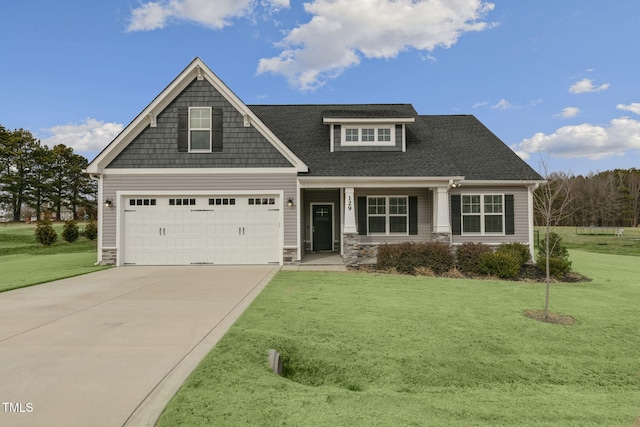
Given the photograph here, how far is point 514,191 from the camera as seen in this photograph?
1411cm

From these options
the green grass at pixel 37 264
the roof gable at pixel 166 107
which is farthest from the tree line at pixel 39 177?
the roof gable at pixel 166 107

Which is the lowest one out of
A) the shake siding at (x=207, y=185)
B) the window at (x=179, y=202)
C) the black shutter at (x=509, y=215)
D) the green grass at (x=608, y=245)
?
the green grass at (x=608, y=245)

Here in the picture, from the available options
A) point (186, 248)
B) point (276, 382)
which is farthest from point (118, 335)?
point (186, 248)

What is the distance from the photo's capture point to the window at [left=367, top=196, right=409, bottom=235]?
14.3m

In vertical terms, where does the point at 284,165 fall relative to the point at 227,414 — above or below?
above

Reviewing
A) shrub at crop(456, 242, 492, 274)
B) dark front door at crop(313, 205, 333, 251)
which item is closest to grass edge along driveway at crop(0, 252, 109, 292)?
dark front door at crop(313, 205, 333, 251)

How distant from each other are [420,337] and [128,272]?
9970mm

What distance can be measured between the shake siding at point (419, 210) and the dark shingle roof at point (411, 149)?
1248 millimetres

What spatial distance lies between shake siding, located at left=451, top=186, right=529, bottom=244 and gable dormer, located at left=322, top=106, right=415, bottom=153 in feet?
10.9

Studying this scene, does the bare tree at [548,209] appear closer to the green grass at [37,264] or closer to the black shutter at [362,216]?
the black shutter at [362,216]

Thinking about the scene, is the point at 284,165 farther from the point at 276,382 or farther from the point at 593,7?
the point at 593,7

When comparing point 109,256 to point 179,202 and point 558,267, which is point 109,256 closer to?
point 179,202

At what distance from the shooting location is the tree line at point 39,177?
3659 centimetres

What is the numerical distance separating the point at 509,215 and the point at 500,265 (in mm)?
3976
